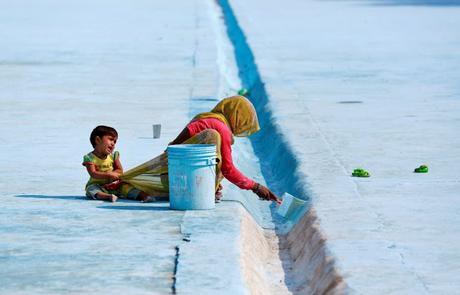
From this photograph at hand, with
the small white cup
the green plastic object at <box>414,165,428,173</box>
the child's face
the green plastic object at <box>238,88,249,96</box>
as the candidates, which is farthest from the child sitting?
the green plastic object at <box>238,88,249,96</box>

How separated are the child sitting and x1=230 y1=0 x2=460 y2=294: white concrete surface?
1.45 meters

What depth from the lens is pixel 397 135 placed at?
45.9 feet

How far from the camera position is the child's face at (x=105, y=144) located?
996cm

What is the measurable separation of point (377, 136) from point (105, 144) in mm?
4646

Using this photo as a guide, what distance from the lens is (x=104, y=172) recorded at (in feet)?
33.1

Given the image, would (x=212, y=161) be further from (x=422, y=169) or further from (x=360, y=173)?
(x=422, y=169)

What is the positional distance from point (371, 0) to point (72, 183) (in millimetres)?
35666

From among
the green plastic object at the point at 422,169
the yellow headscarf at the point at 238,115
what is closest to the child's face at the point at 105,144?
the yellow headscarf at the point at 238,115

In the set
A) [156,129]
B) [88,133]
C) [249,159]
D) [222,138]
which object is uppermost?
[222,138]

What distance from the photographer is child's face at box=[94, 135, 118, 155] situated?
9961mm

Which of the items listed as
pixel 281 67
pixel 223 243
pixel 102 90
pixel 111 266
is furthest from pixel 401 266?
pixel 281 67

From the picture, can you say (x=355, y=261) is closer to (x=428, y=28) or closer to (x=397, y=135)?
(x=397, y=135)

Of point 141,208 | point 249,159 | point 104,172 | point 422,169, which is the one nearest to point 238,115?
point 141,208

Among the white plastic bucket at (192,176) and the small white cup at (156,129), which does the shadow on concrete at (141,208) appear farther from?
the small white cup at (156,129)
